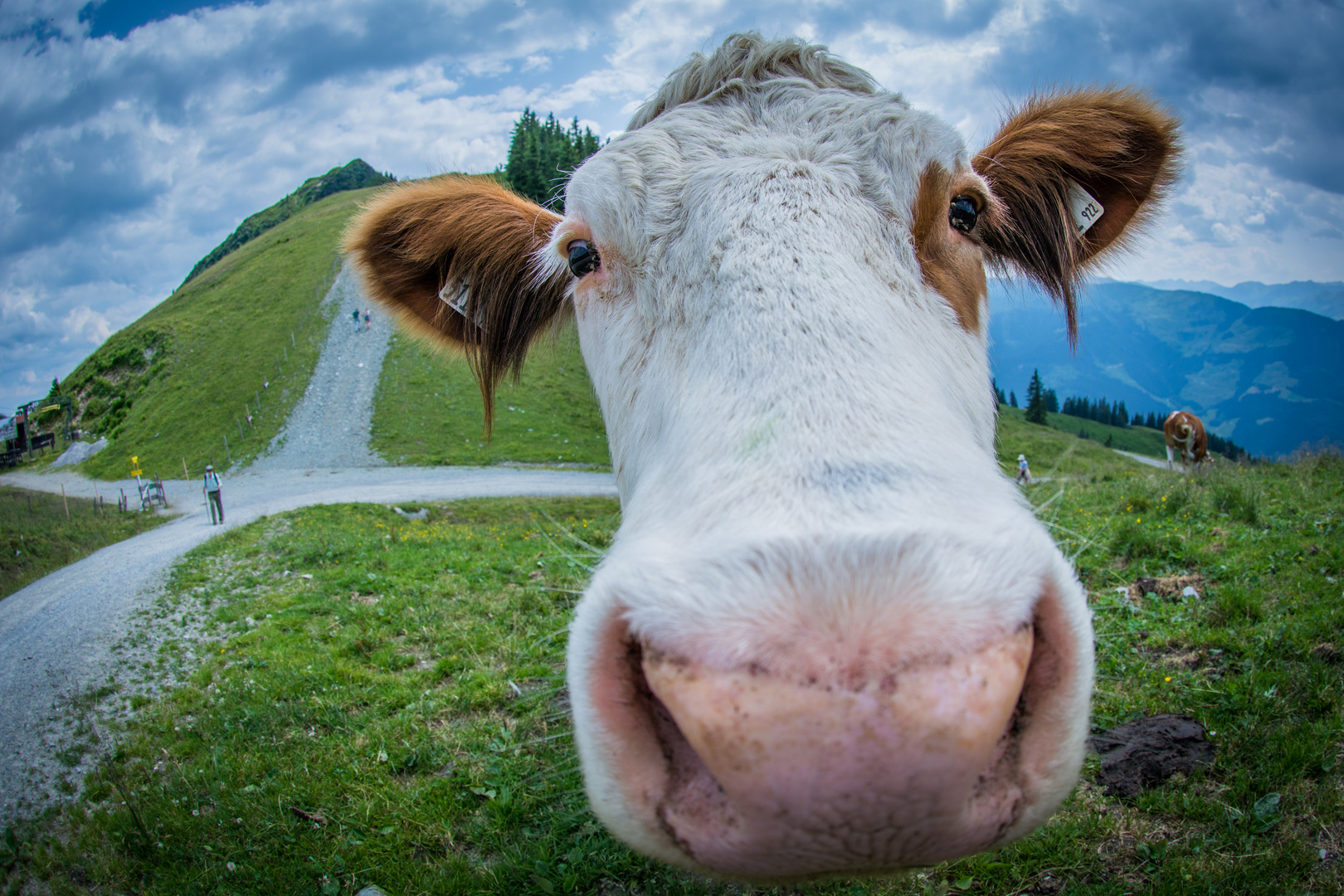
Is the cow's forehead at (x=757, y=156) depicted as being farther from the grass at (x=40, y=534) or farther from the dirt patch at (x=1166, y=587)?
the grass at (x=40, y=534)

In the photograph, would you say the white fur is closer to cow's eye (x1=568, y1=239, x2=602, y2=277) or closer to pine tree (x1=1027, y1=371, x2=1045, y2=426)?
cow's eye (x1=568, y1=239, x2=602, y2=277)

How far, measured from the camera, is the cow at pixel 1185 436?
17309mm

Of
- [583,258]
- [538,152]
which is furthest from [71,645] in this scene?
[538,152]

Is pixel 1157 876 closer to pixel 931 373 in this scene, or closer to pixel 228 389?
pixel 931 373

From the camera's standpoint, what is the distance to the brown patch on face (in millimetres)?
2016

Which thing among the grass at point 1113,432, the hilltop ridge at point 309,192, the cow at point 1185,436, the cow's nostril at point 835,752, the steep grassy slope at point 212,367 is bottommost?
the grass at point 1113,432

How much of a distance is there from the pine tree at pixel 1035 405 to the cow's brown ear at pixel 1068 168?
2505 inches

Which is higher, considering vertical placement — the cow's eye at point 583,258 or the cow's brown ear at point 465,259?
the cow's brown ear at point 465,259

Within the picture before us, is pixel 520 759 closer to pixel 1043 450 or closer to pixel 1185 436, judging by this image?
pixel 1185 436

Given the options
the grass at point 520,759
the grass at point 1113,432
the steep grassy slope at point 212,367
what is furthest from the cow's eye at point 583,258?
the grass at point 1113,432

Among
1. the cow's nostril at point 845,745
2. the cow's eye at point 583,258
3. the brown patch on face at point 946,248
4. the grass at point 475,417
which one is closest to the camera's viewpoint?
the cow's nostril at point 845,745

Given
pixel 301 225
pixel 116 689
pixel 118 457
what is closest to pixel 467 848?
pixel 116 689

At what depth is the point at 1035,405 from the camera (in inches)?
2477

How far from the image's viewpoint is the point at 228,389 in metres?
29.5
